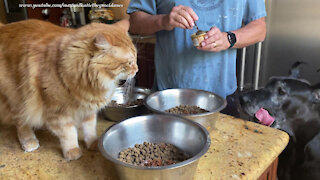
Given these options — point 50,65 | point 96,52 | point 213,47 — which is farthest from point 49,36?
point 213,47

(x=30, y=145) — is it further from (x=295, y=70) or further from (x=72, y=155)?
(x=295, y=70)

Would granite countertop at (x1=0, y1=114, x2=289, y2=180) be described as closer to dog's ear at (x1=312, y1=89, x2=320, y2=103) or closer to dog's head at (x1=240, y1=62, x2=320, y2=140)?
dog's head at (x1=240, y1=62, x2=320, y2=140)

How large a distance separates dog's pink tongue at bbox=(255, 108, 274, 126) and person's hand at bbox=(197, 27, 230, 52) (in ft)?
1.89

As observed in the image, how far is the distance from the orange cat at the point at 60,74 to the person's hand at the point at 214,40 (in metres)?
0.39

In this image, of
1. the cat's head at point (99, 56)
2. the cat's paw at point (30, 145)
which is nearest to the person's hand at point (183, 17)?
the cat's head at point (99, 56)

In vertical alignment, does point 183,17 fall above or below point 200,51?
above

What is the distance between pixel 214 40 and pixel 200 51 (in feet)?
0.69

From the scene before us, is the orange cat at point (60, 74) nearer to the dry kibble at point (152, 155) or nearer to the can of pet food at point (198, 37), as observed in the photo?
the dry kibble at point (152, 155)

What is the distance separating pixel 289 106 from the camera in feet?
5.20

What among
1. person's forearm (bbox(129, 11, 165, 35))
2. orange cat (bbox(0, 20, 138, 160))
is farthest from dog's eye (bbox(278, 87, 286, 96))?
orange cat (bbox(0, 20, 138, 160))

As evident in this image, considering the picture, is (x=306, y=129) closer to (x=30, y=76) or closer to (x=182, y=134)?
(x=182, y=134)

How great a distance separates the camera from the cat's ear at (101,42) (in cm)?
73

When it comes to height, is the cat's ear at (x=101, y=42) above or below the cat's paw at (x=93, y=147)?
above

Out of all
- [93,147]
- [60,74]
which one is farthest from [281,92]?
[60,74]
